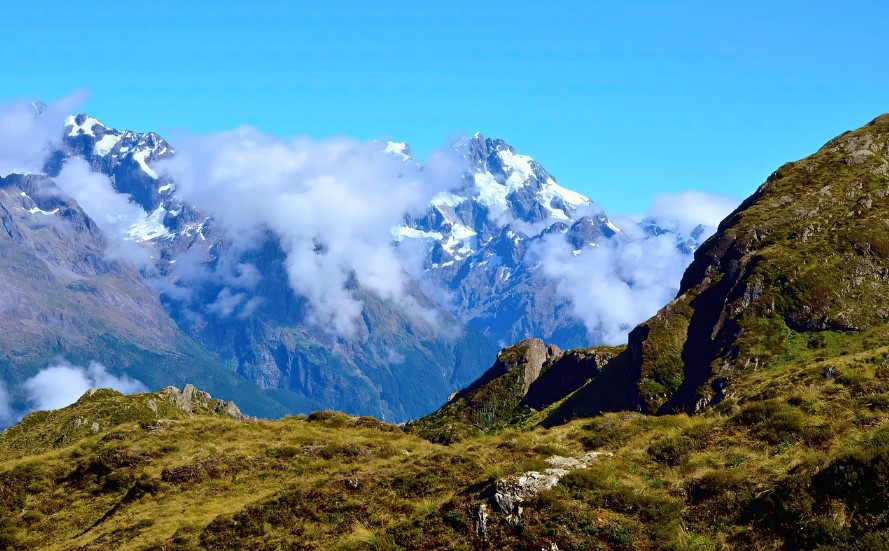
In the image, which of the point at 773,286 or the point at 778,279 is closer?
the point at 773,286

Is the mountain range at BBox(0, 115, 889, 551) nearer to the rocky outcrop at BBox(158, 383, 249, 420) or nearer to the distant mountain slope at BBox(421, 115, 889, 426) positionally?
the distant mountain slope at BBox(421, 115, 889, 426)

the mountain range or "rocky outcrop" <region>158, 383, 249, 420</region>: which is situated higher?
"rocky outcrop" <region>158, 383, 249, 420</region>

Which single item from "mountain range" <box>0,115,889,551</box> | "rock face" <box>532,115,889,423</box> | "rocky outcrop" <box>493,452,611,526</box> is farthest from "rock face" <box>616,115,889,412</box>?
"rocky outcrop" <box>493,452,611,526</box>

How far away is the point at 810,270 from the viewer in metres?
105

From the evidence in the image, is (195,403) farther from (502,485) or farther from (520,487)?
(520,487)

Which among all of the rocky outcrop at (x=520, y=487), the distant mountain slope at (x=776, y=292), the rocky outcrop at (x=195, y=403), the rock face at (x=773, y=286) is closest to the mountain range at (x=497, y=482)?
the rocky outcrop at (x=520, y=487)

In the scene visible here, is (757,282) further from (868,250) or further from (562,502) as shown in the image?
(562,502)

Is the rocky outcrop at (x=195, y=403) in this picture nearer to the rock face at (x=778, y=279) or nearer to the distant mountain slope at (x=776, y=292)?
the distant mountain slope at (x=776, y=292)

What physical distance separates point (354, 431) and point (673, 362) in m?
75.0

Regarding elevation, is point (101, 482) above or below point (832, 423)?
above

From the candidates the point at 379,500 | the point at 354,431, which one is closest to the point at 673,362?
the point at 354,431

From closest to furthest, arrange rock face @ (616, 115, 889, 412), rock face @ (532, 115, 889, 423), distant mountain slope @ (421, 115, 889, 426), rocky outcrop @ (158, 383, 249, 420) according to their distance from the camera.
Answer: distant mountain slope @ (421, 115, 889, 426) < rock face @ (532, 115, 889, 423) < rock face @ (616, 115, 889, 412) < rocky outcrop @ (158, 383, 249, 420)

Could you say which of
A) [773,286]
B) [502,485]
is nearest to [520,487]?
[502,485]

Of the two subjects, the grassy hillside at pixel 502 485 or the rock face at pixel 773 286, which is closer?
Answer: the grassy hillside at pixel 502 485
